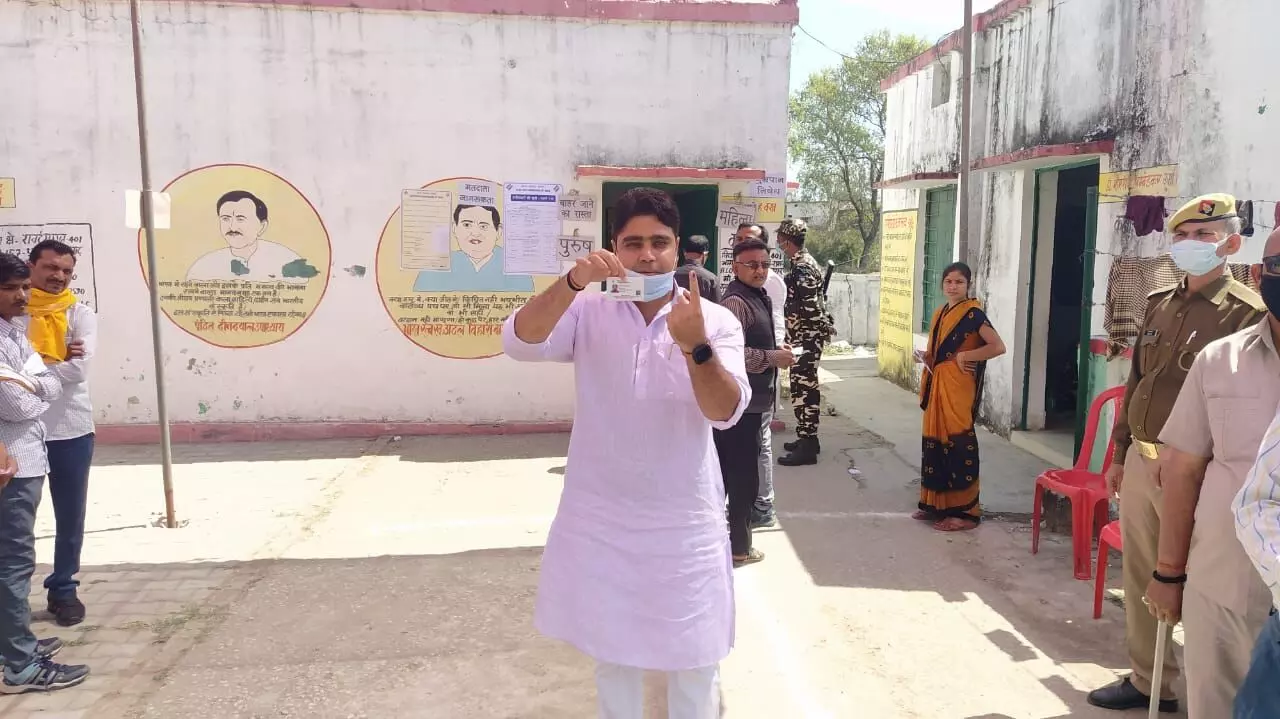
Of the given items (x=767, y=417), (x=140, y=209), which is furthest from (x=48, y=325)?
(x=767, y=417)

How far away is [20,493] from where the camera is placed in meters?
3.39

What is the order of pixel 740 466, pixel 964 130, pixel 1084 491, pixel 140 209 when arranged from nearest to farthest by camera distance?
pixel 1084 491
pixel 740 466
pixel 140 209
pixel 964 130

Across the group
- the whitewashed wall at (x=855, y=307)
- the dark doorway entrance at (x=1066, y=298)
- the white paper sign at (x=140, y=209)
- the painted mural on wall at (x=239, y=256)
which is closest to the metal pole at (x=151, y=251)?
the white paper sign at (x=140, y=209)

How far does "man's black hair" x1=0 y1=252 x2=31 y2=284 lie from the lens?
3328 mm

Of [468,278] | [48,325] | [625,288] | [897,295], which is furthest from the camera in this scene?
A: [897,295]

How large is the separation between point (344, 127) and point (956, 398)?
534 centimetres

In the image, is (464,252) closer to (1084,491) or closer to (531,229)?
(531,229)

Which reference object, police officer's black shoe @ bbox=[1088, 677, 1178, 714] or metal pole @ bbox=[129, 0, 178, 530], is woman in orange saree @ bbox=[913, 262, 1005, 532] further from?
metal pole @ bbox=[129, 0, 178, 530]

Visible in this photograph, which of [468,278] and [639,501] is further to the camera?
[468,278]

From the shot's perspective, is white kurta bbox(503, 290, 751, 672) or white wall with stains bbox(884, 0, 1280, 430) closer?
white kurta bbox(503, 290, 751, 672)

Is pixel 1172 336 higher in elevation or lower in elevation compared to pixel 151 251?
lower

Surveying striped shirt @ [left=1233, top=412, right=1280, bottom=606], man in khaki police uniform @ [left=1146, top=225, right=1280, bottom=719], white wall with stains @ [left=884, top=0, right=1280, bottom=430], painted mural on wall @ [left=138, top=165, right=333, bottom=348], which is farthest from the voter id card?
painted mural on wall @ [left=138, top=165, right=333, bottom=348]

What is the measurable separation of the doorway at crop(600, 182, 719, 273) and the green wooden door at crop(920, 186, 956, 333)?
283 cm

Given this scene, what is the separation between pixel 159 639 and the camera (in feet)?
12.5
